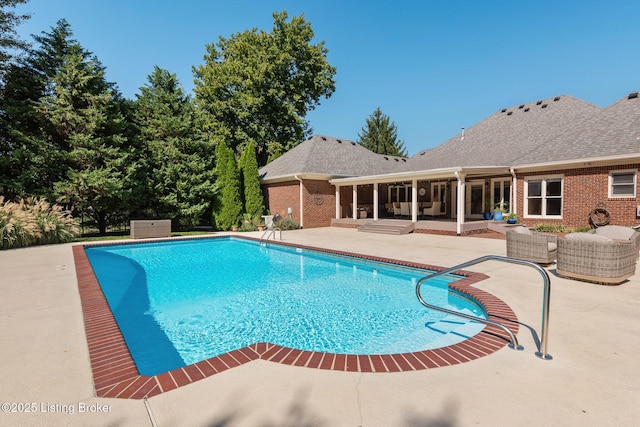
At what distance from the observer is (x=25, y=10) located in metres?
16.9

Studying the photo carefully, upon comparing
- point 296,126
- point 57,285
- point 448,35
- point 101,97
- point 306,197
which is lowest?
point 57,285

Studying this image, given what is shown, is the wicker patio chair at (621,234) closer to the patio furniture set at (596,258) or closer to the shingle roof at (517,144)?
the patio furniture set at (596,258)

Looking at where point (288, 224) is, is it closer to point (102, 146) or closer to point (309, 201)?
point (309, 201)

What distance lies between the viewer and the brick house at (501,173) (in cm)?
1241

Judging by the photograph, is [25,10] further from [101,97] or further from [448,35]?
[448,35]

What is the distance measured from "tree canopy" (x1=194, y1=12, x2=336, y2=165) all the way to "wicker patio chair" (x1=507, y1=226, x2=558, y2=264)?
2433 cm

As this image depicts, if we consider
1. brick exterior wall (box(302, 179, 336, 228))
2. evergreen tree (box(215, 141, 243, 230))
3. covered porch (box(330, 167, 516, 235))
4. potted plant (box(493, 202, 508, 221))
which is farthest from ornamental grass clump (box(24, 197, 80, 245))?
potted plant (box(493, 202, 508, 221))

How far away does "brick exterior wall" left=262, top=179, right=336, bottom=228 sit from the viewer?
20.0 metres

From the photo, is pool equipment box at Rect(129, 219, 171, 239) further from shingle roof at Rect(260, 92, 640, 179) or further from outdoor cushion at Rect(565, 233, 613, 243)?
outdoor cushion at Rect(565, 233, 613, 243)

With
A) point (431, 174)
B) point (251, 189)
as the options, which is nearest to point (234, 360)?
point (431, 174)

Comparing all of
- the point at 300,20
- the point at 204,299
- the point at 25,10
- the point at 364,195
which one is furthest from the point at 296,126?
the point at 204,299

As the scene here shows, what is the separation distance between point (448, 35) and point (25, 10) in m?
23.6

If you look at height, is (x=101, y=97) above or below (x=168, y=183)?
above

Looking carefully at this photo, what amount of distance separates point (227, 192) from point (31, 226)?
9.30 metres
